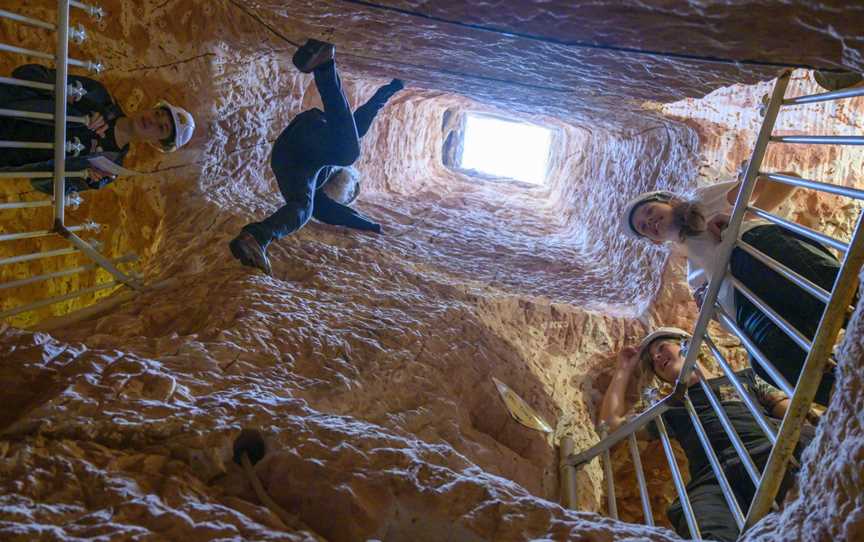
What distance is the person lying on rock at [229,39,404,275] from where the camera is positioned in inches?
98.7

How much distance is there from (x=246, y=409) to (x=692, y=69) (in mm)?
1972

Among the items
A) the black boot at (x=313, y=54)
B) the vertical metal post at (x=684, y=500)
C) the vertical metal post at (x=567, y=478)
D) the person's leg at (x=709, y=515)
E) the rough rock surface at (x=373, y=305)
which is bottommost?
the vertical metal post at (x=567, y=478)

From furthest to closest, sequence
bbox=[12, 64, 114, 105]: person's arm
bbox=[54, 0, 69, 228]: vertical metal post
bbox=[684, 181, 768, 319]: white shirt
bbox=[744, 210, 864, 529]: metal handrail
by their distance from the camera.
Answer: bbox=[12, 64, 114, 105]: person's arm
bbox=[684, 181, 768, 319]: white shirt
bbox=[54, 0, 69, 228]: vertical metal post
bbox=[744, 210, 864, 529]: metal handrail

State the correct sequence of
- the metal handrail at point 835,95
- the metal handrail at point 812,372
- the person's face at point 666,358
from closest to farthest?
1. the metal handrail at point 812,372
2. the metal handrail at point 835,95
3. the person's face at point 666,358

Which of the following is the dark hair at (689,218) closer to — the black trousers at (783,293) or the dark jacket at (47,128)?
the black trousers at (783,293)

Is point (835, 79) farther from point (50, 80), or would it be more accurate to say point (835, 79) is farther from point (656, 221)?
point (50, 80)

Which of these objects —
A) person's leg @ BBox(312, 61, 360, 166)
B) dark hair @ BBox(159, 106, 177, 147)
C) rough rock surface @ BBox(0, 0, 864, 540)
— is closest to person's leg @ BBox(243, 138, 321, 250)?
person's leg @ BBox(312, 61, 360, 166)

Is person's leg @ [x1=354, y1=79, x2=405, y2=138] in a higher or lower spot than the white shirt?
higher

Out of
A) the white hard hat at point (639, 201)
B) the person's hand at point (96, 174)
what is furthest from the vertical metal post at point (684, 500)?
the person's hand at point (96, 174)

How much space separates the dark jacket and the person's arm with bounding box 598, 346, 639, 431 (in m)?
2.56

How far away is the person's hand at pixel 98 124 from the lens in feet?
8.05

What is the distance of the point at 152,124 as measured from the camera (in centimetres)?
256

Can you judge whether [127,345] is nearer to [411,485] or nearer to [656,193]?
[411,485]

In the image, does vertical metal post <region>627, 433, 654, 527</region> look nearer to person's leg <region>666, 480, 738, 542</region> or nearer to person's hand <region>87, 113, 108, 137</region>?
person's leg <region>666, 480, 738, 542</region>
